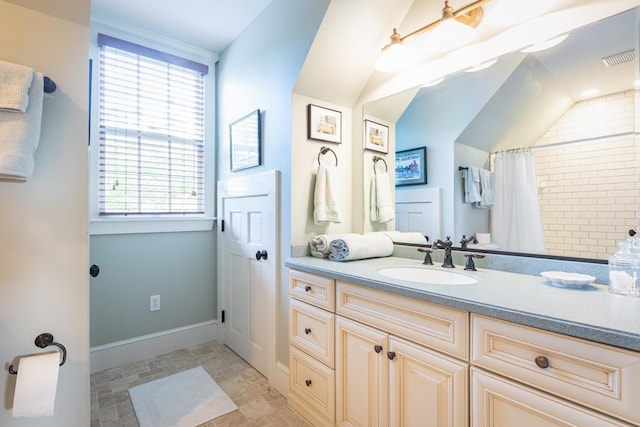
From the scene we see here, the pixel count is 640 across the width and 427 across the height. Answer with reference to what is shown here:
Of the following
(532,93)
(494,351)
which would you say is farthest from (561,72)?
(494,351)

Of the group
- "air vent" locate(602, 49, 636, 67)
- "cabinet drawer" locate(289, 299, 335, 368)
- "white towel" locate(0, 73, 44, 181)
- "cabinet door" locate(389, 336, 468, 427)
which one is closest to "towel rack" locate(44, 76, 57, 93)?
"white towel" locate(0, 73, 44, 181)

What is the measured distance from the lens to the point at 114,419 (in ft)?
5.53

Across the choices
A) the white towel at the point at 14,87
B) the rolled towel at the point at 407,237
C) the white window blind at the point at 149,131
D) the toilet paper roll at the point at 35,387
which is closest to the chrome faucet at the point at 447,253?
the rolled towel at the point at 407,237

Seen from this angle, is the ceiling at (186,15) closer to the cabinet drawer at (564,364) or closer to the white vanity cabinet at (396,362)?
the white vanity cabinet at (396,362)

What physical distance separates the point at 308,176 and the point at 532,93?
121 cm

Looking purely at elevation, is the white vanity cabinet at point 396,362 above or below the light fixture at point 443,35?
below

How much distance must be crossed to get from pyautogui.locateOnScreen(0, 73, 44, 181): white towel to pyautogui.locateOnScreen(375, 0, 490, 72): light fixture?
1.53 m

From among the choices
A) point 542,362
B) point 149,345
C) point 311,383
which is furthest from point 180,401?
point 542,362

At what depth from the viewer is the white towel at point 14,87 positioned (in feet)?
3.10

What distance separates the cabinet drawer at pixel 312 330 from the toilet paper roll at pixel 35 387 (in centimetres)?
103

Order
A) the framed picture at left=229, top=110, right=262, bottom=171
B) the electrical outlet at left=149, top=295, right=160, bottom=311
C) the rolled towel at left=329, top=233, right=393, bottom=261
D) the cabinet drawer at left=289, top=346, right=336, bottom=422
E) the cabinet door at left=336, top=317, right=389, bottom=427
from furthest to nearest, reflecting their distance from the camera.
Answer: the electrical outlet at left=149, top=295, right=160, bottom=311 < the framed picture at left=229, top=110, right=262, bottom=171 < the rolled towel at left=329, top=233, right=393, bottom=261 < the cabinet drawer at left=289, top=346, right=336, bottom=422 < the cabinet door at left=336, top=317, right=389, bottom=427

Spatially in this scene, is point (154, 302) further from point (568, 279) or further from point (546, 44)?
point (546, 44)

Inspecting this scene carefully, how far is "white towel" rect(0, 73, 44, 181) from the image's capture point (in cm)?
94

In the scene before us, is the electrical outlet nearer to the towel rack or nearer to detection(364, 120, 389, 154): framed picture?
the towel rack
